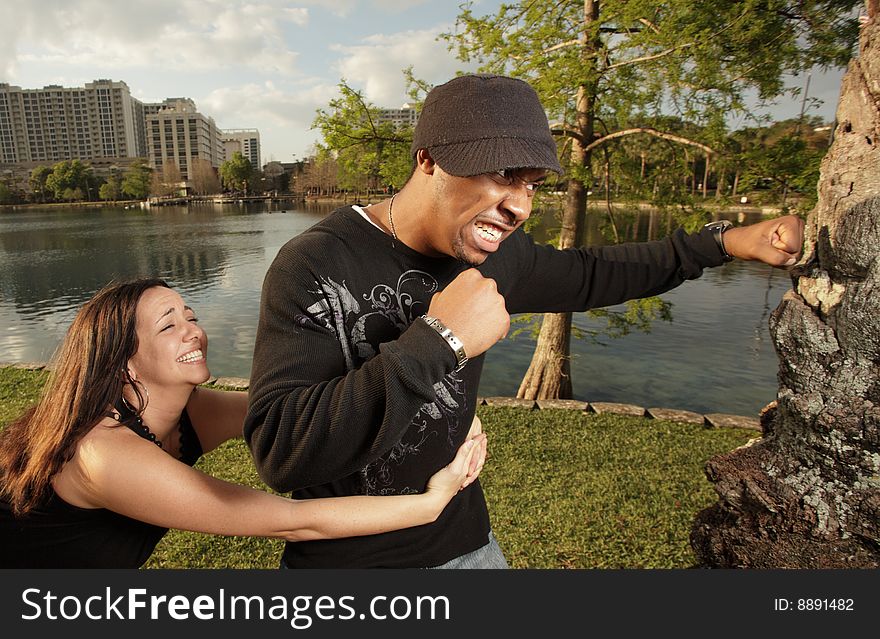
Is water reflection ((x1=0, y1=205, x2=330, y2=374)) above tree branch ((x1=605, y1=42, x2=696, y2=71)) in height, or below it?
below

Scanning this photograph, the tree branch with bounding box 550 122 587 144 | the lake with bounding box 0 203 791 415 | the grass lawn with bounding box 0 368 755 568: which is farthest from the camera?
the lake with bounding box 0 203 791 415

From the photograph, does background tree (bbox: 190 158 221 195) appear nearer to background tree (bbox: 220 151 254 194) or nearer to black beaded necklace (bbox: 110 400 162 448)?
background tree (bbox: 220 151 254 194)

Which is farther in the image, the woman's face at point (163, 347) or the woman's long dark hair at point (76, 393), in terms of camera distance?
the woman's face at point (163, 347)

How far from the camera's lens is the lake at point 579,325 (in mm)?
10289

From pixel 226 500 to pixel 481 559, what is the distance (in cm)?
79

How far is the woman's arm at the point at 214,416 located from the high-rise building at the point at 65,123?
140 metres

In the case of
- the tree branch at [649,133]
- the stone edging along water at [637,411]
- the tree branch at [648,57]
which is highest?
the tree branch at [648,57]

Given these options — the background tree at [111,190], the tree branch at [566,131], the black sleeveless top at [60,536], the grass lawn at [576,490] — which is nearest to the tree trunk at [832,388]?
the black sleeveless top at [60,536]

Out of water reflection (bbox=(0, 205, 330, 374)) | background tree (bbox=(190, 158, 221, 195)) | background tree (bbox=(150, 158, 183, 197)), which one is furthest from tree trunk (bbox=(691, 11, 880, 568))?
background tree (bbox=(190, 158, 221, 195))

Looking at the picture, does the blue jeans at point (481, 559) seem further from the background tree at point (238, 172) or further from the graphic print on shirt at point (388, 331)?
the background tree at point (238, 172)

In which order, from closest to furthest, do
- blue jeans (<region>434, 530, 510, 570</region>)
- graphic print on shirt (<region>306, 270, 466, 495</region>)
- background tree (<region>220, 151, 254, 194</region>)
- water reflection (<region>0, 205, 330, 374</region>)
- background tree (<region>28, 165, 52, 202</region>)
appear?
graphic print on shirt (<region>306, 270, 466, 495</region>)
blue jeans (<region>434, 530, 510, 570</region>)
water reflection (<region>0, 205, 330, 374</region>)
background tree (<region>28, 165, 52, 202</region>)
background tree (<region>220, 151, 254, 194</region>)

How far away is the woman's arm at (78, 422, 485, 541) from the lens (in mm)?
1522

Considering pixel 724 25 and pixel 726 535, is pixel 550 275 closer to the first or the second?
pixel 726 535

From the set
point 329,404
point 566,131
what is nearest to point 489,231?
point 329,404
